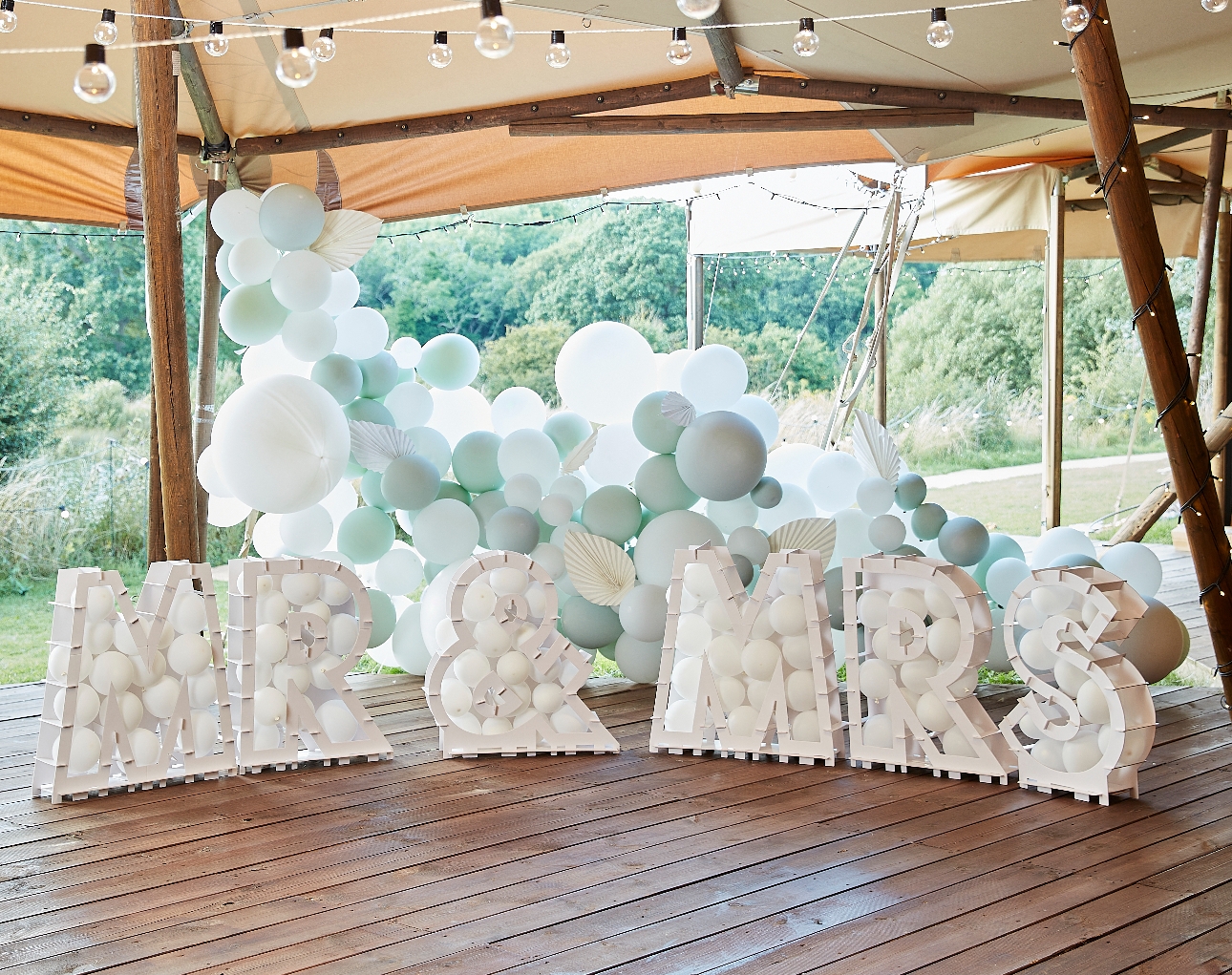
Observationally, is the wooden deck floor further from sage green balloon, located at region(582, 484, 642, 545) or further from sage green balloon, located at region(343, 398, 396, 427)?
sage green balloon, located at region(343, 398, 396, 427)

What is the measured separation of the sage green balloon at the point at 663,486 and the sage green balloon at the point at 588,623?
1.36 feet

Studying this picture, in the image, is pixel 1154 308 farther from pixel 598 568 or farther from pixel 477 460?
pixel 477 460

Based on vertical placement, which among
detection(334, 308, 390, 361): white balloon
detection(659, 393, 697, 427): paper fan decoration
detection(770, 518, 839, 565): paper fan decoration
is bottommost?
detection(770, 518, 839, 565): paper fan decoration

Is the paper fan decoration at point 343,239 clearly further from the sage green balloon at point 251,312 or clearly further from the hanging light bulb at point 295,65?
the hanging light bulb at point 295,65

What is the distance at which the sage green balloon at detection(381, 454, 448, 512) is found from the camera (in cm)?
413

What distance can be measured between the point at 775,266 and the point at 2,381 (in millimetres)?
8145

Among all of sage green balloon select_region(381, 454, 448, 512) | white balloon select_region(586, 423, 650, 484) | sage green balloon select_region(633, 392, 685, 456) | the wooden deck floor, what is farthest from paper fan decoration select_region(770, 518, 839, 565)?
sage green balloon select_region(381, 454, 448, 512)

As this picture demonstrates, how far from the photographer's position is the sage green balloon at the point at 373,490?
14.4 feet

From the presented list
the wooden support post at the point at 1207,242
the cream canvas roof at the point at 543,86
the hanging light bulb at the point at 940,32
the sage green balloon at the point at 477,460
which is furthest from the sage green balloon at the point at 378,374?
the wooden support post at the point at 1207,242

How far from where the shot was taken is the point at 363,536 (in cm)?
433

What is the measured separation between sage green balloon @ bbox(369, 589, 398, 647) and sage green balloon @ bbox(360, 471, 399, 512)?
329mm

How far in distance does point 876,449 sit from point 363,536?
187cm

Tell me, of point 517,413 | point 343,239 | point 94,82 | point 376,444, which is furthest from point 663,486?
point 94,82

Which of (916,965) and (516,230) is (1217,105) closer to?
(916,965)
